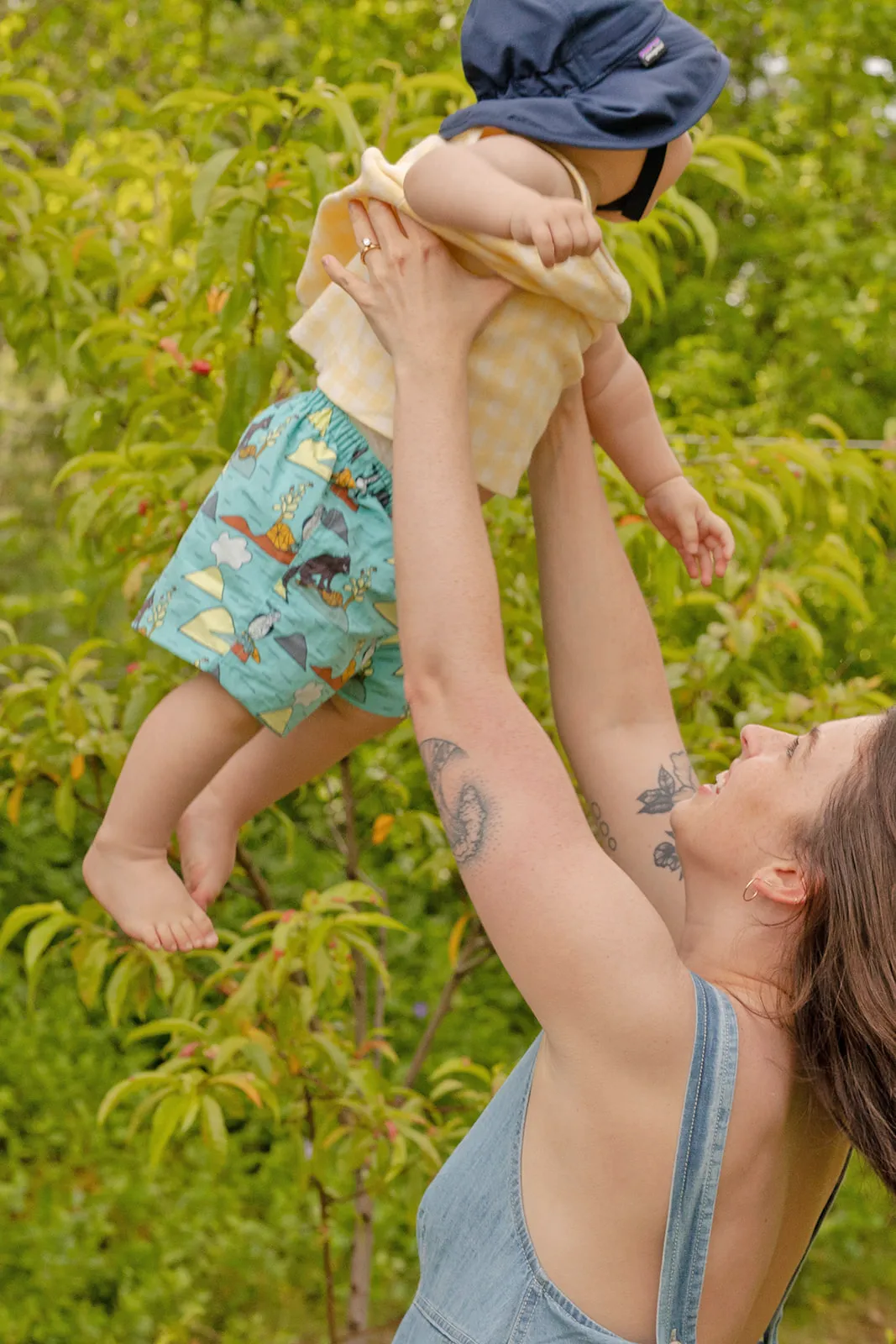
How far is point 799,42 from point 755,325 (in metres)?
1.26

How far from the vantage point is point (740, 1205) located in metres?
1.27

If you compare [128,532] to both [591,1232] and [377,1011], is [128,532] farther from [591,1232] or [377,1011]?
[591,1232]

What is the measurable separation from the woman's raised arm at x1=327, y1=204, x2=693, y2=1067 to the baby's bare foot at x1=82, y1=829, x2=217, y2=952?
0.46 m

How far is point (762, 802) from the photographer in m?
1.37

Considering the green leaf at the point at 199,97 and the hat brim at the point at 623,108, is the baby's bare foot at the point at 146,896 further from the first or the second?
the green leaf at the point at 199,97

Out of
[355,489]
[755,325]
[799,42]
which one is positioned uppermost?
[799,42]

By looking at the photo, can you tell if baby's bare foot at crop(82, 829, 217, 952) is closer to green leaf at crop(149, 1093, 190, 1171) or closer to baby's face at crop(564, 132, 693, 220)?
green leaf at crop(149, 1093, 190, 1171)

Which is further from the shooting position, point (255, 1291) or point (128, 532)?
point (255, 1291)

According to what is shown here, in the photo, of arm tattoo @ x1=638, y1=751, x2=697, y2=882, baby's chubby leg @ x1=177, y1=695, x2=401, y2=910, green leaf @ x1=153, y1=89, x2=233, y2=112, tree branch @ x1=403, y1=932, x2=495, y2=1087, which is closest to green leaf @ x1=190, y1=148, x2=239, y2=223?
green leaf @ x1=153, y1=89, x2=233, y2=112

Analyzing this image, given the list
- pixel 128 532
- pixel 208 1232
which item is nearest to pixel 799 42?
pixel 128 532

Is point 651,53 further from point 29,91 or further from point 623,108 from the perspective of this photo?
point 29,91

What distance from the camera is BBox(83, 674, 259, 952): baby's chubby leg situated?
150 cm

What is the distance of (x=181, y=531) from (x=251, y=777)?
73cm

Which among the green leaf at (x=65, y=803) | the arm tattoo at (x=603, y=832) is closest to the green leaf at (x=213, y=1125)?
the green leaf at (x=65, y=803)
